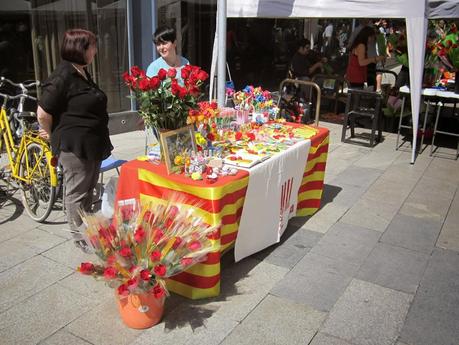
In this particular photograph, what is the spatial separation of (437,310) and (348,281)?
0.60 meters

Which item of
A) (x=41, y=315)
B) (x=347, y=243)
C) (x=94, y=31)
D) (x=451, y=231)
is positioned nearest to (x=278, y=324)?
(x=347, y=243)

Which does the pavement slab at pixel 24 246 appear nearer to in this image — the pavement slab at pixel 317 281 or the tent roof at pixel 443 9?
the pavement slab at pixel 317 281

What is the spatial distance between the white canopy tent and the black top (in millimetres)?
2248

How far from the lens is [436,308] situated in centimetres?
298

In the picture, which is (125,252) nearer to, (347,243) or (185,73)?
(185,73)

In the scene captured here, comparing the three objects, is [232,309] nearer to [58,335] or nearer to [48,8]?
[58,335]

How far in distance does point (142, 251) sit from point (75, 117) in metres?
1.22

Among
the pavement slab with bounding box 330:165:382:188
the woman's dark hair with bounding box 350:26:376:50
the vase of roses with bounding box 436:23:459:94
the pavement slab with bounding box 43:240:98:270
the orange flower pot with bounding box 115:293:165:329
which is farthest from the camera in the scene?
the woman's dark hair with bounding box 350:26:376:50

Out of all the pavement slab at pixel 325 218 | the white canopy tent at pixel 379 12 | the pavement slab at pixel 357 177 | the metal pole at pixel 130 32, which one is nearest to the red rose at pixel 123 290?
the pavement slab at pixel 325 218

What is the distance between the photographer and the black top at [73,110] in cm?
299

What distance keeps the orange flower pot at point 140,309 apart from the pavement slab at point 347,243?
5.04 ft

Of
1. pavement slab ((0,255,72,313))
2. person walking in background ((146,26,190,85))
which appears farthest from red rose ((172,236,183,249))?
person walking in background ((146,26,190,85))

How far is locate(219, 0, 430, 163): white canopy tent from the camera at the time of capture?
18.5 ft

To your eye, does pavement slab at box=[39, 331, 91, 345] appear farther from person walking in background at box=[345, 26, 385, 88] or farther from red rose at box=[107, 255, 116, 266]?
person walking in background at box=[345, 26, 385, 88]
